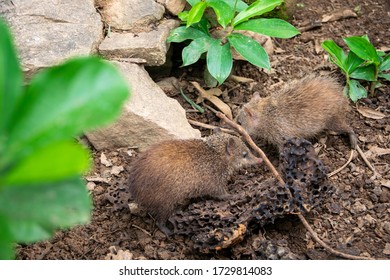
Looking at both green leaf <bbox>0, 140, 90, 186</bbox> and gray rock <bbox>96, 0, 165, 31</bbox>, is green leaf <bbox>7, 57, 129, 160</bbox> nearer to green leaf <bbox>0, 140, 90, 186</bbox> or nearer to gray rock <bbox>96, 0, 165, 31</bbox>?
green leaf <bbox>0, 140, 90, 186</bbox>

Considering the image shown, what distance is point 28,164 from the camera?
4.18ft

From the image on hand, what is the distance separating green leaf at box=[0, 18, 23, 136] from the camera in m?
1.35

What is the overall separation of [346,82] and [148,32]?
215 centimetres

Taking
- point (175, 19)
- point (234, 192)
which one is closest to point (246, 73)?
point (175, 19)

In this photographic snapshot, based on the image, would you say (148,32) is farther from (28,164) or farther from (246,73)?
(28,164)

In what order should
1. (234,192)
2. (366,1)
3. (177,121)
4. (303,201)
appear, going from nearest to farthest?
(303,201), (234,192), (177,121), (366,1)

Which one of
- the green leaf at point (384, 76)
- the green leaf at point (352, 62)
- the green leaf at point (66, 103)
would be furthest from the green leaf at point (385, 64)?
the green leaf at point (66, 103)

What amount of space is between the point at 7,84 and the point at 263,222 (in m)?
3.20

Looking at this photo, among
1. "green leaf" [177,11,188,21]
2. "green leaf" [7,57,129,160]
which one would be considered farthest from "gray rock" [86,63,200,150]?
"green leaf" [7,57,129,160]

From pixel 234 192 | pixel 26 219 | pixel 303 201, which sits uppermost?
pixel 26 219

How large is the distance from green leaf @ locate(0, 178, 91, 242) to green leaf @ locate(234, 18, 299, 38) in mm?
4280

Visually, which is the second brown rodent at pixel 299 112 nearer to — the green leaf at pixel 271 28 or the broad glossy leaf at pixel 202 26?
the green leaf at pixel 271 28

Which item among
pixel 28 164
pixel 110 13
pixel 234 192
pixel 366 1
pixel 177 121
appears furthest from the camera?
pixel 366 1

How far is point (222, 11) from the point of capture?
5359 mm
